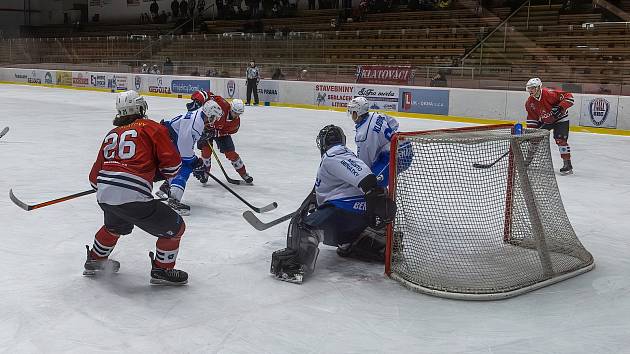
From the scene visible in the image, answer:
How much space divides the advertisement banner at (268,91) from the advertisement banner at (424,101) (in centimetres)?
388

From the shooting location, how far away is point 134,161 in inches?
126

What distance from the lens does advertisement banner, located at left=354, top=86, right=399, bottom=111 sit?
1397cm

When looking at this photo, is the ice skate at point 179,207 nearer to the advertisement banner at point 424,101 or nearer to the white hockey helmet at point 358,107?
the white hockey helmet at point 358,107

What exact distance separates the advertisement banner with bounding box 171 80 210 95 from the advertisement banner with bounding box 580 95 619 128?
10.4 m

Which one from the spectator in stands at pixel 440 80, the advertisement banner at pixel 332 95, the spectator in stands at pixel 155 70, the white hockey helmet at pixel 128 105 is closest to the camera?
the white hockey helmet at pixel 128 105

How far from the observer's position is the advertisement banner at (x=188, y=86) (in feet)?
59.8

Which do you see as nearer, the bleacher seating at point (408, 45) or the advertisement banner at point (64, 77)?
the bleacher seating at point (408, 45)

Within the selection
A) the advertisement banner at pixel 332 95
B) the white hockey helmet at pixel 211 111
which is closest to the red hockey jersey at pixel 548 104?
the white hockey helmet at pixel 211 111

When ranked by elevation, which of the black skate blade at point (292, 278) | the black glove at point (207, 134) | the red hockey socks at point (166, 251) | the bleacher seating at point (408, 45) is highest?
the bleacher seating at point (408, 45)

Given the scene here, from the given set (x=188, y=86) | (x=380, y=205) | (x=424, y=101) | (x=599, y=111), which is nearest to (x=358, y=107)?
(x=380, y=205)

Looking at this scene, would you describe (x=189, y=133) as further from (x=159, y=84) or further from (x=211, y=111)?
(x=159, y=84)

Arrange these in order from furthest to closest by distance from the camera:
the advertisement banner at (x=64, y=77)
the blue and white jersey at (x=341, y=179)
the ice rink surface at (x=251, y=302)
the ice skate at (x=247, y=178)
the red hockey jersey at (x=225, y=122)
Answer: the advertisement banner at (x=64, y=77), the ice skate at (x=247, y=178), the red hockey jersey at (x=225, y=122), the blue and white jersey at (x=341, y=179), the ice rink surface at (x=251, y=302)

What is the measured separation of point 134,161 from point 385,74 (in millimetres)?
11613

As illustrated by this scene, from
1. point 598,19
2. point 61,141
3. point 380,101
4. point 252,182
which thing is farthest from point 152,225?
point 598,19
